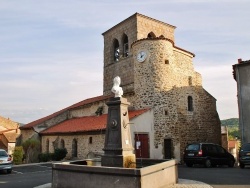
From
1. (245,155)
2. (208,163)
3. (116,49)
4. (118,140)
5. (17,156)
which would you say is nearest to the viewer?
(118,140)

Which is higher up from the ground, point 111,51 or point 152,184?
point 111,51

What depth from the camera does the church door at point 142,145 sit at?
17922 mm

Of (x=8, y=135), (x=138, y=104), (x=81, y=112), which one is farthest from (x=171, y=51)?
(x=8, y=135)

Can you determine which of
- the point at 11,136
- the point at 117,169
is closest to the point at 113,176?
the point at 117,169

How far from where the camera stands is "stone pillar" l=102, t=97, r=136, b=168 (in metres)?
8.73

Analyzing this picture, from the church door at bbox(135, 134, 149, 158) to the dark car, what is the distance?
287 cm

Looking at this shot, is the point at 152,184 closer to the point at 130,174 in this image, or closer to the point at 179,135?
the point at 130,174

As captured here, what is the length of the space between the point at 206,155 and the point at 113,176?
9974 mm

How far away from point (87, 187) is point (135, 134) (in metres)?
10.5

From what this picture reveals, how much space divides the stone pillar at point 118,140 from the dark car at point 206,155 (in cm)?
794

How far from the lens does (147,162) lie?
10.6m

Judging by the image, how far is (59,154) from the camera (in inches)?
842

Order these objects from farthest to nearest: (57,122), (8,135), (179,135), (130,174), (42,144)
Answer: (8,135), (57,122), (42,144), (179,135), (130,174)

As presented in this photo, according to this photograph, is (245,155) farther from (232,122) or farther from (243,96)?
(232,122)
